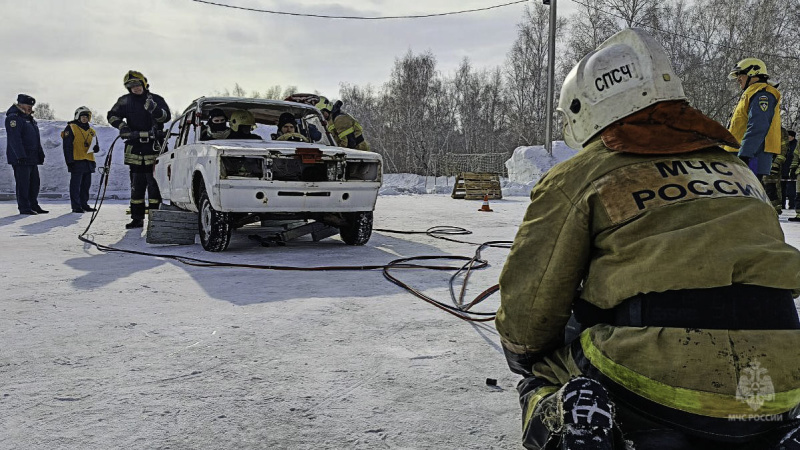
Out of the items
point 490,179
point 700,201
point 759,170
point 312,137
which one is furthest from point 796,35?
point 700,201

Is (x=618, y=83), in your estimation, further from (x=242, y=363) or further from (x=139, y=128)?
(x=139, y=128)

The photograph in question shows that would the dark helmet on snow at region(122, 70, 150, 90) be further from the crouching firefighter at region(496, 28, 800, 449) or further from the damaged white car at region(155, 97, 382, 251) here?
the crouching firefighter at region(496, 28, 800, 449)

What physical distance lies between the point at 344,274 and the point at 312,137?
11.1ft

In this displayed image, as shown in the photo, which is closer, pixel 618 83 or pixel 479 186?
pixel 618 83

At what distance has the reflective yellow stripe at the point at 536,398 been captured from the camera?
5.10 ft

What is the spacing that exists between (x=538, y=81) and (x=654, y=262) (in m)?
39.9

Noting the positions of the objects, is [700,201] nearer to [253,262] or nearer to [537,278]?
[537,278]

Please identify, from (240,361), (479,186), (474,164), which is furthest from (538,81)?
(240,361)

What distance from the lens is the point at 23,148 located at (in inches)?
399

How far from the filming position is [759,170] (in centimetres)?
648

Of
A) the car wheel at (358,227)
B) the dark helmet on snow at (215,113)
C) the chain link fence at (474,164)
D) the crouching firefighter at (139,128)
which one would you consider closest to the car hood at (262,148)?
the car wheel at (358,227)

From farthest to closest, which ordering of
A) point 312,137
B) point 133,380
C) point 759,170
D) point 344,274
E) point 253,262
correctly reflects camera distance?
1. point 312,137
2. point 759,170
3. point 253,262
4. point 344,274
5. point 133,380

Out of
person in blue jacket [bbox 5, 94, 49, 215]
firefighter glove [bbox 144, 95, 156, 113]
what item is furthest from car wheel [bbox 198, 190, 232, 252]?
person in blue jacket [bbox 5, 94, 49, 215]

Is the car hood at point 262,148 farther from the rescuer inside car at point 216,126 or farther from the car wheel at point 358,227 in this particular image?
the car wheel at point 358,227
